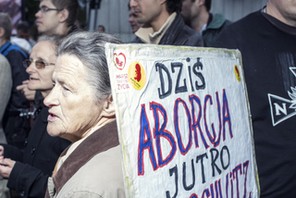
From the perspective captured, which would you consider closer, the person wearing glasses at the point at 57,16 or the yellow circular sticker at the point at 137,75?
the yellow circular sticker at the point at 137,75

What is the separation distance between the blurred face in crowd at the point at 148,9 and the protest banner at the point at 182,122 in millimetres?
1757

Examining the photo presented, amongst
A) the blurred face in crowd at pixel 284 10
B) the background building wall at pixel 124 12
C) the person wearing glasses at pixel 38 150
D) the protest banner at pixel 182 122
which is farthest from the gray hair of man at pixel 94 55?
the background building wall at pixel 124 12

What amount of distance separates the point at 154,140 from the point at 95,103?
0.37 m

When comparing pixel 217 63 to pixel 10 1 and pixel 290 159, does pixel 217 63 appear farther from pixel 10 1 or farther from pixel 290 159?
pixel 10 1

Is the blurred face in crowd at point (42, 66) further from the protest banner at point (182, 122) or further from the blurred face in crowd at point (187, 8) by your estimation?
the blurred face in crowd at point (187, 8)

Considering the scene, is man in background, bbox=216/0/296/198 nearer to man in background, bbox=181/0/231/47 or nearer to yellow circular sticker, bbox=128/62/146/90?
yellow circular sticker, bbox=128/62/146/90

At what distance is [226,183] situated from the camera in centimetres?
233

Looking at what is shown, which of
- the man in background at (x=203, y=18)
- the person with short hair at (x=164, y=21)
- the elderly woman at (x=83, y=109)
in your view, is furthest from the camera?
the man in background at (x=203, y=18)

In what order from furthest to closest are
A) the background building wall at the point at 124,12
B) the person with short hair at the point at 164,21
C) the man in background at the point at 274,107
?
the background building wall at the point at 124,12 → the person with short hair at the point at 164,21 → the man in background at the point at 274,107

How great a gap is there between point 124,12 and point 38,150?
4513mm

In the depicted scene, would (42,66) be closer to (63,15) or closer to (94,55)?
(63,15)

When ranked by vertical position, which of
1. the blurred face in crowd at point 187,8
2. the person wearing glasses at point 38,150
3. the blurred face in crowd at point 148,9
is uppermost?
the blurred face in crowd at point 187,8

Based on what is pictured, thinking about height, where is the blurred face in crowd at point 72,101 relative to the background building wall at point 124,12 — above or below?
below

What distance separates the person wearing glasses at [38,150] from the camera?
3.04 meters
